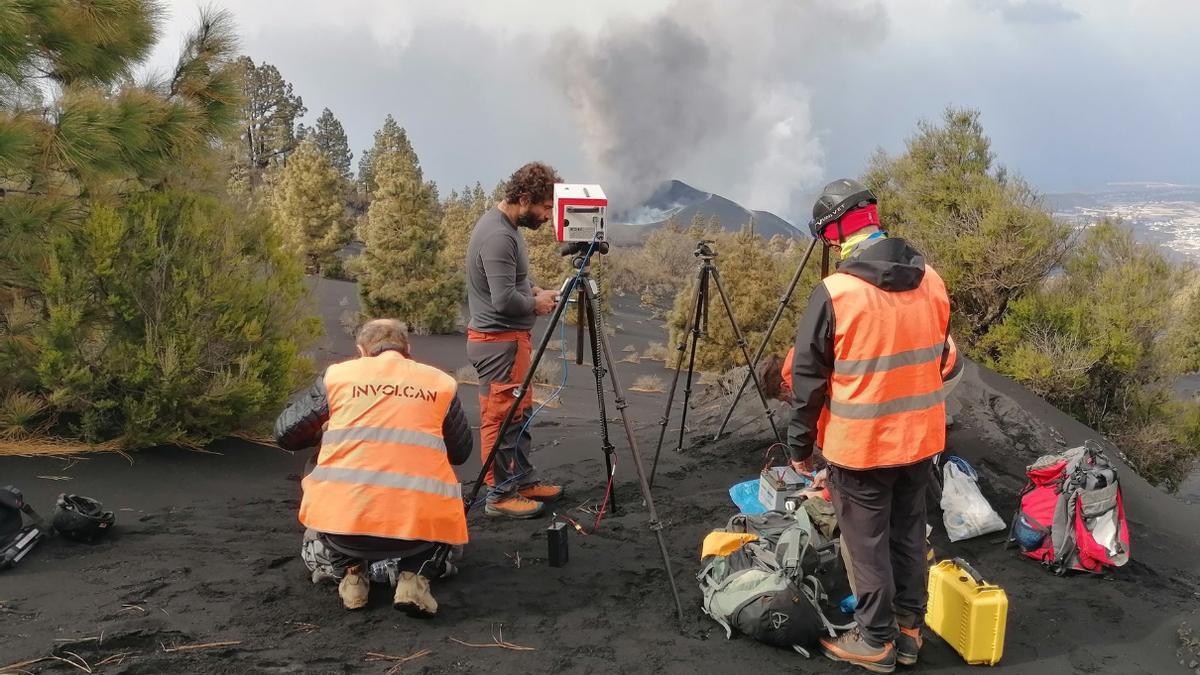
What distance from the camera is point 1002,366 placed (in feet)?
26.9

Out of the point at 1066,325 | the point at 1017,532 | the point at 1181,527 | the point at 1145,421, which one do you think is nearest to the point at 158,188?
the point at 1017,532

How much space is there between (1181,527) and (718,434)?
134 inches

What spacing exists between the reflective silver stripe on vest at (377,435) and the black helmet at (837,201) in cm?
204

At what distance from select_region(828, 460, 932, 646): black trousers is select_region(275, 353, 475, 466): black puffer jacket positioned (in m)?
1.75

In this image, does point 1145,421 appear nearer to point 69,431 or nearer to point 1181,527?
point 1181,527

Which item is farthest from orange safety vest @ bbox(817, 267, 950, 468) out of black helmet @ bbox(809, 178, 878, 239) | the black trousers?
black helmet @ bbox(809, 178, 878, 239)

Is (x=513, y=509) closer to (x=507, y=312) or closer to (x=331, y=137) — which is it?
(x=507, y=312)

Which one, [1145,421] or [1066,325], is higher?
[1066,325]

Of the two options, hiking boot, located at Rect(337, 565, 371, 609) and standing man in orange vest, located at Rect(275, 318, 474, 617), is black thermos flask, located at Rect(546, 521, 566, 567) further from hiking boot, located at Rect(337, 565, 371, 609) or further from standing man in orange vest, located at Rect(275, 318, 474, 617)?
hiking boot, located at Rect(337, 565, 371, 609)

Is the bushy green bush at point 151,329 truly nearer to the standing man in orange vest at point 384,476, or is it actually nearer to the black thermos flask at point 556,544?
the standing man in orange vest at point 384,476

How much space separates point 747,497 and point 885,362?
7.71 ft

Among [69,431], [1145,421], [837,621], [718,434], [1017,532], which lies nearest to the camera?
[837,621]

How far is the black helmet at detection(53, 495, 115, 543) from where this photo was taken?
360 cm

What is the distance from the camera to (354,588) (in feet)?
10.4
